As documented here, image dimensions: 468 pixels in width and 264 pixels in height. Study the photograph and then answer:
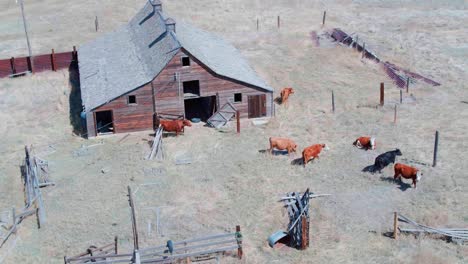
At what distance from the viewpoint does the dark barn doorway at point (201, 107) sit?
4253 centimetres

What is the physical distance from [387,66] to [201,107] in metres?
14.8

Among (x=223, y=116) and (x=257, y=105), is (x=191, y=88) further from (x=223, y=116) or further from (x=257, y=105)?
(x=257, y=105)

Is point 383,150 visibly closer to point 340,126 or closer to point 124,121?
point 340,126

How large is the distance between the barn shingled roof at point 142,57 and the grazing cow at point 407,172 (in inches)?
443

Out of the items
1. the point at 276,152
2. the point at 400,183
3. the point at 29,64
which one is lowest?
the point at 400,183

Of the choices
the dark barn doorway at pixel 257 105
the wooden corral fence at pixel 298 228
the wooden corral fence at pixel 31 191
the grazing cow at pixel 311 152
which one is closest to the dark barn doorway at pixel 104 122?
the wooden corral fence at pixel 31 191

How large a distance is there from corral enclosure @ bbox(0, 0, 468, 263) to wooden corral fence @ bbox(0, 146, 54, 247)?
416 mm

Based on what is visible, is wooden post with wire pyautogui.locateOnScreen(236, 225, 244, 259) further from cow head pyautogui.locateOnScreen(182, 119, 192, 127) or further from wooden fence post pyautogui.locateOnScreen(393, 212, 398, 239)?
cow head pyautogui.locateOnScreen(182, 119, 192, 127)

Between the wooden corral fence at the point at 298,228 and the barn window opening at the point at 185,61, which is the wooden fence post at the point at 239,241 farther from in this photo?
the barn window opening at the point at 185,61

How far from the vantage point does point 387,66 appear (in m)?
49.7

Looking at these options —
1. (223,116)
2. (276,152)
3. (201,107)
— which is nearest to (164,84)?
(223,116)

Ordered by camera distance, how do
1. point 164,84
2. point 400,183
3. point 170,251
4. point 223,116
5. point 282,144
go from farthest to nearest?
point 223,116 < point 164,84 < point 282,144 < point 400,183 < point 170,251

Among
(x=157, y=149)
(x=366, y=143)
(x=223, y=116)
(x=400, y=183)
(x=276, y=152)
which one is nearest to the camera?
(x=400, y=183)

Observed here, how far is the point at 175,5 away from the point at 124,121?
30.0 meters
